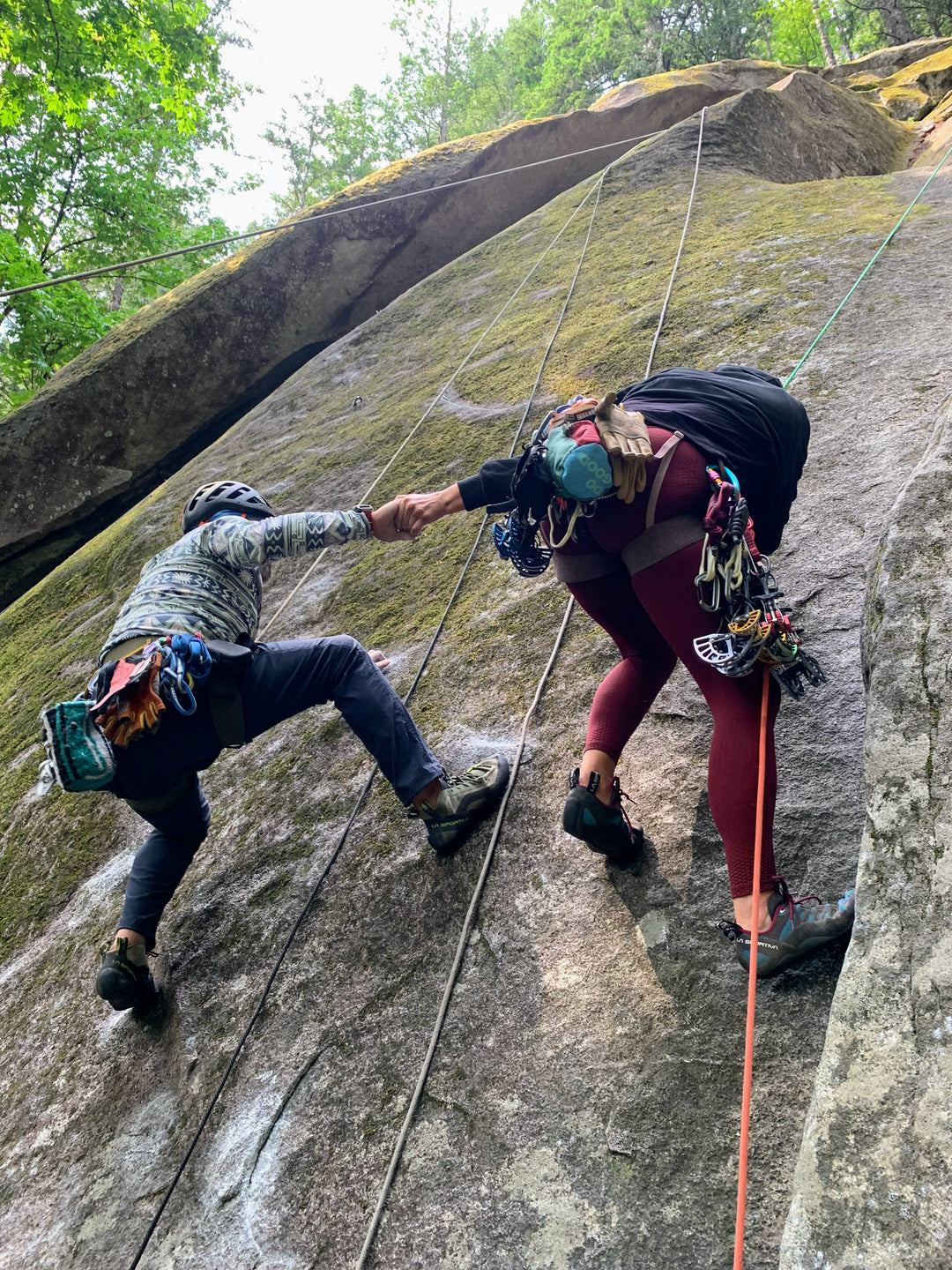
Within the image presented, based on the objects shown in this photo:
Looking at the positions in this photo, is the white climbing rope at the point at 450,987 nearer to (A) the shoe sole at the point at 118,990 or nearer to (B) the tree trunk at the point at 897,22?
(A) the shoe sole at the point at 118,990

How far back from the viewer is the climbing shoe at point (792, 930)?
1828 mm

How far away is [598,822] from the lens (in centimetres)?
229

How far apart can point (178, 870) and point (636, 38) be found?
2447 cm

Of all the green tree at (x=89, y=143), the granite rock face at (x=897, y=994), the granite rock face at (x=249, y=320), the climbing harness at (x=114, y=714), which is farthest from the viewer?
the green tree at (x=89, y=143)

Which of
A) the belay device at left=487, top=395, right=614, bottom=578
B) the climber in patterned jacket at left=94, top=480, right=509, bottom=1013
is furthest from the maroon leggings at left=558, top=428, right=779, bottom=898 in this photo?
the climber in patterned jacket at left=94, top=480, right=509, bottom=1013

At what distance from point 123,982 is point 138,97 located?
18.2 m

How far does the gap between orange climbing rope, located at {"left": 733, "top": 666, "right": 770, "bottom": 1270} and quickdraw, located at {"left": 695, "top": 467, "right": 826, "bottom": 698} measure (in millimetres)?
82

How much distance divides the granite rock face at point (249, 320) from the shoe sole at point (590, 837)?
7.27 metres

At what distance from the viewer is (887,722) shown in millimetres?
1701

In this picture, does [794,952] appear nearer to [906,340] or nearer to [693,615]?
[693,615]

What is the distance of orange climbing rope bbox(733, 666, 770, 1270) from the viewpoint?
1.48 metres

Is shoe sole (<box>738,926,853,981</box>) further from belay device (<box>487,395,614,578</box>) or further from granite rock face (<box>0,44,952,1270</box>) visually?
belay device (<box>487,395,614,578</box>)

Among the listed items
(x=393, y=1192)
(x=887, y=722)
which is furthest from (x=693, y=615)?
(x=393, y=1192)

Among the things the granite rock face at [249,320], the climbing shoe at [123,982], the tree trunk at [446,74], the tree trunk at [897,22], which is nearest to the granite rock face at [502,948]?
the climbing shoe at [123,982]
